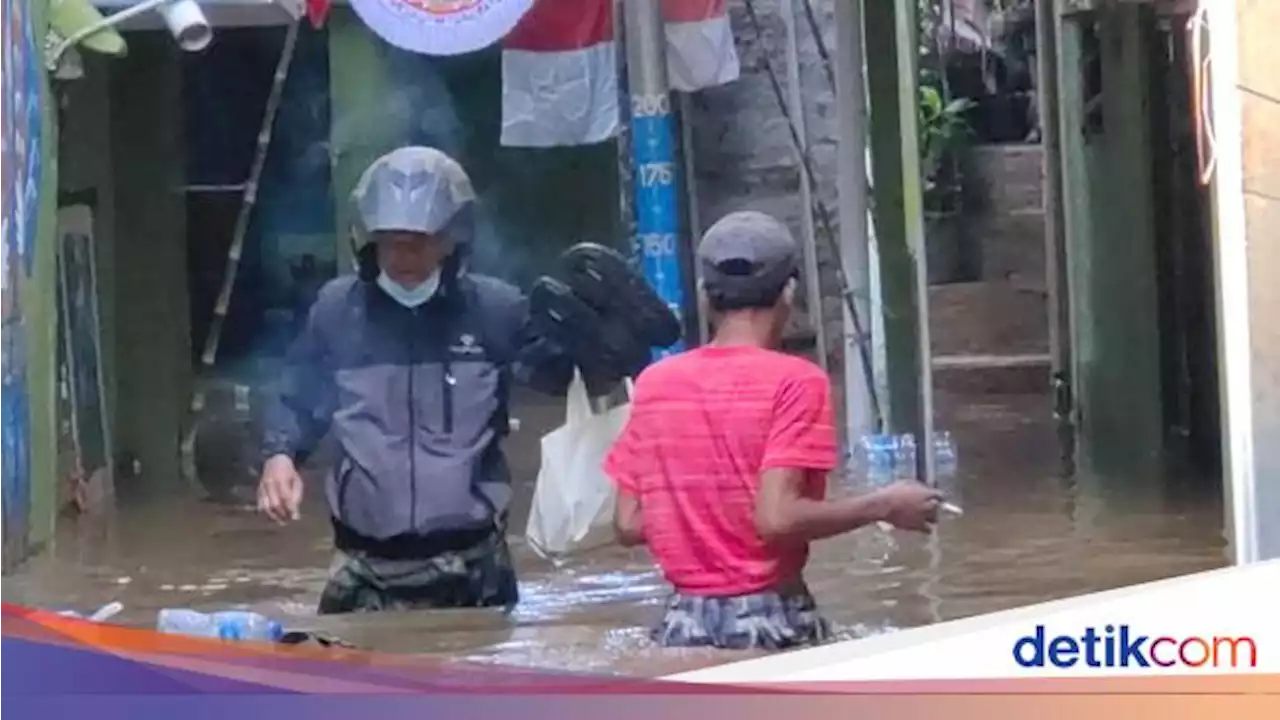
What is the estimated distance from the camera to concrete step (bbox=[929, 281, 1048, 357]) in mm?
4207

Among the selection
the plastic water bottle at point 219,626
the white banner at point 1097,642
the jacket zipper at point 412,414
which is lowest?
the white banner at point 1097,642

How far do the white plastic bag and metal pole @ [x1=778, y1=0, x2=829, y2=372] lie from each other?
31 cm

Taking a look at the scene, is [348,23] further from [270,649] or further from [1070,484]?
[1070,484]

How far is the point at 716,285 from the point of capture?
4059 mm

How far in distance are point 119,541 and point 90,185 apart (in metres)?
0.59

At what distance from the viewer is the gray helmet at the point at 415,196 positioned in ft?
14.1

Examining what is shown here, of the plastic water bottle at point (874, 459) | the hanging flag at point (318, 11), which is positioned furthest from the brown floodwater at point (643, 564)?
the hanging flag at point (318, 11)

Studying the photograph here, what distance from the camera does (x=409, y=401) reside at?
442 cm

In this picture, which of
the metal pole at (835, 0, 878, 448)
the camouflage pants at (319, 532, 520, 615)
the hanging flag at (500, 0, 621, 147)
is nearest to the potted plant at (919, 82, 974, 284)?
the metal pole at (835, 0, 878, 448)

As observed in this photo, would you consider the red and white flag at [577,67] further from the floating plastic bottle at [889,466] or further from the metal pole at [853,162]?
the floating plastic bottle at [889,466]

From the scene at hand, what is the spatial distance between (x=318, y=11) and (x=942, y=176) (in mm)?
1084

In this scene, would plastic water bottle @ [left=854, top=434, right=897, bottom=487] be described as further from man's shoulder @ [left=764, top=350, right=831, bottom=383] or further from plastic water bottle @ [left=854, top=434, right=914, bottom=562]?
man's shoulder @ [left=764, top=350, right=831, bottom=383]

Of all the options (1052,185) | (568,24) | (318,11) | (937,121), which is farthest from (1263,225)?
(318,11)

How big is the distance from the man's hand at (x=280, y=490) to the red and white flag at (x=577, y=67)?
0.66 m
